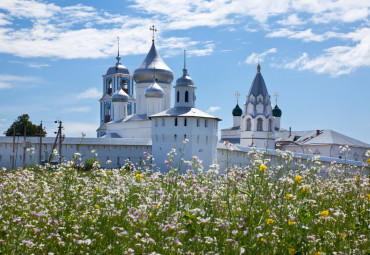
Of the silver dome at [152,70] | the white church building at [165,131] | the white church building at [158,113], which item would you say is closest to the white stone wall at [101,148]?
the white church building at [165,131]

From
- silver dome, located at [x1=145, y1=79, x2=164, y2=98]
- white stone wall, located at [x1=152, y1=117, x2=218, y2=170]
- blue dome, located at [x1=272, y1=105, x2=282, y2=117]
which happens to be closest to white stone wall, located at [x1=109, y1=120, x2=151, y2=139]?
silver dome, located at [x1=145, y1=79, x2=164, y2=98]

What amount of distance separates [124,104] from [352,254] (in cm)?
4207

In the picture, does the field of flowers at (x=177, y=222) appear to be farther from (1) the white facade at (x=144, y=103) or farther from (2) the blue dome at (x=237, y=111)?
(2) the blue dome at (x=237, y=111)

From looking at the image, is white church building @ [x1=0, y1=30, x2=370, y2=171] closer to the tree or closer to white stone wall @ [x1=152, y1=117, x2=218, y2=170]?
white stone wall @ [x1=152, y1=117, x2=218, y2=170]

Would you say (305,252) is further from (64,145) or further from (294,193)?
(64,145)

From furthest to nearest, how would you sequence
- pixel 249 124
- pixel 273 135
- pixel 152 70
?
pixel 249 124 → pixel 273 135 → pixel 152 70

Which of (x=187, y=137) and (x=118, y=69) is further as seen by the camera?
(x=118, y=69)

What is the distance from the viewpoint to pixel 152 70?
41375 millimetres

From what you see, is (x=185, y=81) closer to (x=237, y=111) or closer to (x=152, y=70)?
(x=152, y=70)

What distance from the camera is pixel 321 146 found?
4362cm

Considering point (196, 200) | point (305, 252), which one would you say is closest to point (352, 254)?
point (305, 252)

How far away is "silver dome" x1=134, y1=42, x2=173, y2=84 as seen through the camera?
41.5m

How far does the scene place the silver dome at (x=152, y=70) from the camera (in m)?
41.5

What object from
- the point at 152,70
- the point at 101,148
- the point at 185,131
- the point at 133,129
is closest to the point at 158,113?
the point at 185,131
